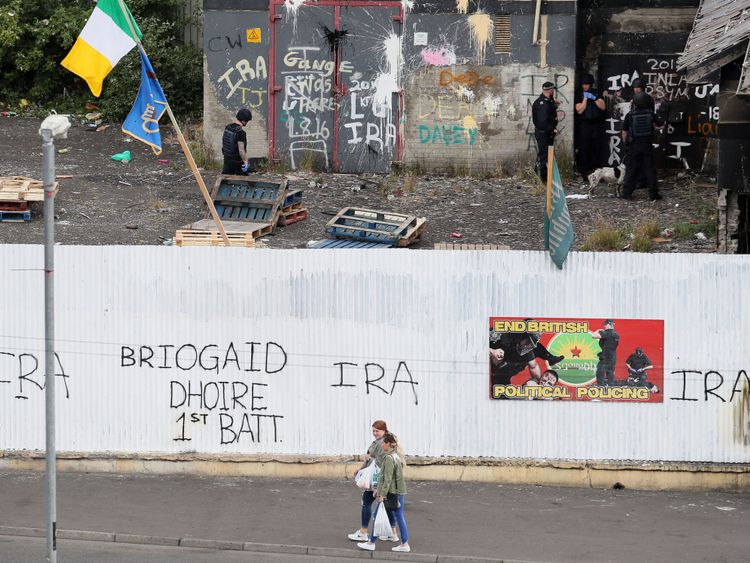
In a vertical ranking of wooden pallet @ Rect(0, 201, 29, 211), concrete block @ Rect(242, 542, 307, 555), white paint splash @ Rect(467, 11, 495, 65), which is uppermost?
white paint splash @ Rect(467, 11, 495, 65)

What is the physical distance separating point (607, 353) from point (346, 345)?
2.87m

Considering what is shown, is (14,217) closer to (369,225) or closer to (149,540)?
(369,225)

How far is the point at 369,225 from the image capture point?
18578 millimetres

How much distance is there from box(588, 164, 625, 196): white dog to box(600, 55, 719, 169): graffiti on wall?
48.9 inches

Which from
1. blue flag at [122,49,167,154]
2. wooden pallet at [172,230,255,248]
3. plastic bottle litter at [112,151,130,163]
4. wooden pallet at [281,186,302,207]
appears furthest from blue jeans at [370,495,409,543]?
plastic bottle litter at [112,151,130,163]

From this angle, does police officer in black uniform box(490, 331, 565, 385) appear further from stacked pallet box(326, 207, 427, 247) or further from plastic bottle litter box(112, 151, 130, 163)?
plastic bottle litter box(112, 151, 130, 163)

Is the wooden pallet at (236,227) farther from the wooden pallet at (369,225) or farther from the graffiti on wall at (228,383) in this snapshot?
the graffiti on wall at (228,383)

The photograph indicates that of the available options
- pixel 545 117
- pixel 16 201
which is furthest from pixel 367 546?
pixel 545 117

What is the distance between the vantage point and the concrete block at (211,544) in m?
11.4

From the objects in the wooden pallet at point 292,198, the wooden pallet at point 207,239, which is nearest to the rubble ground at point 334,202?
the wooden pallet at point 292,198

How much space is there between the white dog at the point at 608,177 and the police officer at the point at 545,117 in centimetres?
95

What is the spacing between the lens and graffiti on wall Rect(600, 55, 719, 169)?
917 inches

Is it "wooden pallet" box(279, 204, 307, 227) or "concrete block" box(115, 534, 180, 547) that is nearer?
"concrete block" box(115, 534, 180, 547)

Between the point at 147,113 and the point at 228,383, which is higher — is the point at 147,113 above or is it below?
above
